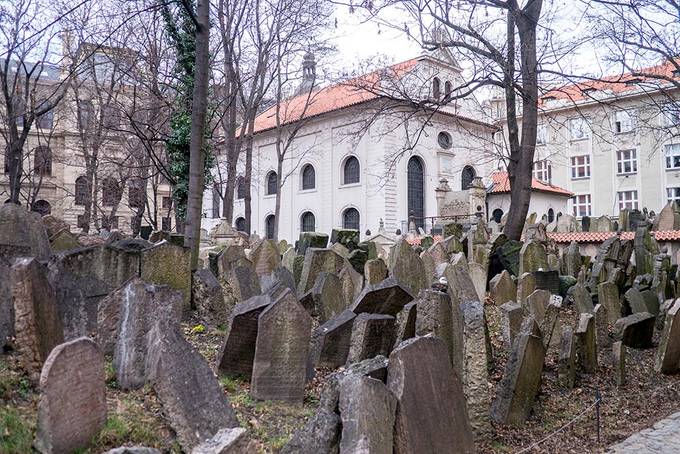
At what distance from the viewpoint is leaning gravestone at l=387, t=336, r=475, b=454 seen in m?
3.29

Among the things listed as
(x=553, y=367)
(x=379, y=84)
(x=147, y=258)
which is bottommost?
(x=553, y=367)

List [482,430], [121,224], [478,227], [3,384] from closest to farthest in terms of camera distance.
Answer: [3,384], [482,430], [478,227], [121,224]

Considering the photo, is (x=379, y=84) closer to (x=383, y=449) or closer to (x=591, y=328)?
(x=591, y=328)

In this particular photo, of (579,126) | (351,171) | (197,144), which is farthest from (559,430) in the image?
(351,171)

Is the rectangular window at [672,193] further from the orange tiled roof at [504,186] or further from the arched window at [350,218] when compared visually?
the arched window at [350,218]

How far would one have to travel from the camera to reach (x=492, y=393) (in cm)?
545

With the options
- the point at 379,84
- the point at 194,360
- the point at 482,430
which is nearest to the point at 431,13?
the point at 379,84

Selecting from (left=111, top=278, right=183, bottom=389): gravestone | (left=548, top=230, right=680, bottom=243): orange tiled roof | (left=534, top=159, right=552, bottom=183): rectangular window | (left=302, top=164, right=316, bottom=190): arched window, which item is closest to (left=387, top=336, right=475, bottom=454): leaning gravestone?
(left=111, top=278, right=183, bottom=389): gravestone

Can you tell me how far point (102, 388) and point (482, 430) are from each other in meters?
2.90

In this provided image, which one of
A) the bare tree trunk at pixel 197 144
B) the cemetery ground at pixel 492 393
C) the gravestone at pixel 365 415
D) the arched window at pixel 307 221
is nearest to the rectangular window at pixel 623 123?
the cemetery ground at pixel 492 393

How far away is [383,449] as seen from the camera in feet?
10.1

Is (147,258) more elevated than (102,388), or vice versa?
(147,258)

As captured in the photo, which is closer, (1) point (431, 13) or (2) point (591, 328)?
(2) point (591, 328)

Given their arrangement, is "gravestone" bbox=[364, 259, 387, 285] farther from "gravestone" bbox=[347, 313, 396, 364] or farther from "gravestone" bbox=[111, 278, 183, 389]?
"gravestone" bbox=[111, 278, 183, 389]
